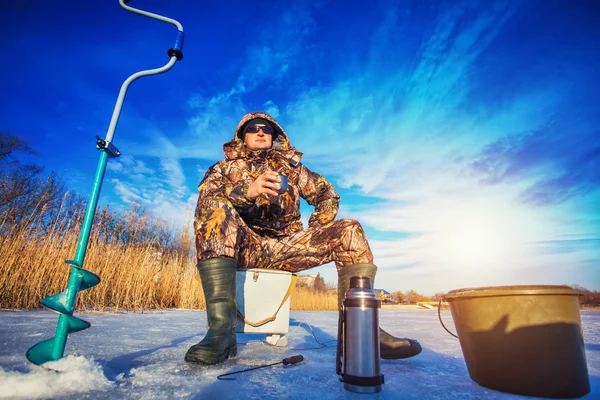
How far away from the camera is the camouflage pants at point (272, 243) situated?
1974 millimetres

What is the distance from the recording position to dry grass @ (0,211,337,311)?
4.83 metres

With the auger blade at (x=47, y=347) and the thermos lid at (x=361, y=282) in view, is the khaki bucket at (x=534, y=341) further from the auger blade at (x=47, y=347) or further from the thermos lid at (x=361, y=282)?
the auger blade at (x=47, y=347)

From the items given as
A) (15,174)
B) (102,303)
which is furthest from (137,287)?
(15,174)

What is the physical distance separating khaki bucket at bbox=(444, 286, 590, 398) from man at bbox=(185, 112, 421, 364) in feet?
2.25

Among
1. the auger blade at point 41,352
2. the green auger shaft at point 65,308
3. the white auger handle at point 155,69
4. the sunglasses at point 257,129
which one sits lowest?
A: the auger blade at point 41,352

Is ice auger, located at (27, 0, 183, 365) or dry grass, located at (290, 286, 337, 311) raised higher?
ice auger, located at (27, 0, 183, 365)

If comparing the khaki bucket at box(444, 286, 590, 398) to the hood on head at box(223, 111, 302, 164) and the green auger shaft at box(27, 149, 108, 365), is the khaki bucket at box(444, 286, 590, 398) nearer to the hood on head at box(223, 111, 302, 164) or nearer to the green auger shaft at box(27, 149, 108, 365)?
the green auger shaft at box(27, 149, 108, 365)

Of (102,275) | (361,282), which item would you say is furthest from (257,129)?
(102,275)

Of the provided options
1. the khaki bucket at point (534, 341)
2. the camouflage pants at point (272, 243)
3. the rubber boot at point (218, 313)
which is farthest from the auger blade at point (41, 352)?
the khaki bucket at point (534, 341)

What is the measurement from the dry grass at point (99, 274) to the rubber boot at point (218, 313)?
4.70 meters

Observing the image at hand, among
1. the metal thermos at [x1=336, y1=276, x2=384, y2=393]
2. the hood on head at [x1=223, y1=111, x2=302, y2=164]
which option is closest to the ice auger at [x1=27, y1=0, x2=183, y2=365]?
the metal thermos at [x1=336, y1=276, x2=384, y2=393]

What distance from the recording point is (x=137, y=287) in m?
6.36

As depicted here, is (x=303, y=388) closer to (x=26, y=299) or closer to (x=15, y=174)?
(x=26, y=299)

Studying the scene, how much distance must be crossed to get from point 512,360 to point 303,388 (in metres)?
0.84
